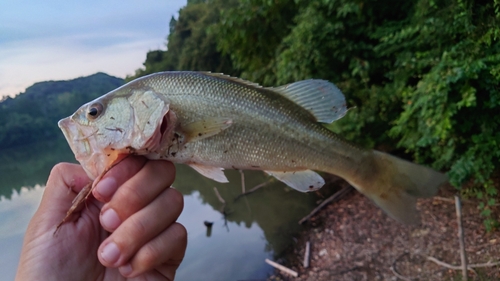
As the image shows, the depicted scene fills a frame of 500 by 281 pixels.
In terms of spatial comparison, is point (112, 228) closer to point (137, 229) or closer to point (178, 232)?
point (137, 229)


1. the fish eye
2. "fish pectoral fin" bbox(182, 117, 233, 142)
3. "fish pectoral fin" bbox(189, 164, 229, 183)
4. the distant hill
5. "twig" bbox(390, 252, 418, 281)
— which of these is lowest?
"twig" bbox(390, 252, 418, 281)

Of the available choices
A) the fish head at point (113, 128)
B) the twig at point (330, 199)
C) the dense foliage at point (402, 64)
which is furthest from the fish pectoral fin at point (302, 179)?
the twig at point (330, 199)

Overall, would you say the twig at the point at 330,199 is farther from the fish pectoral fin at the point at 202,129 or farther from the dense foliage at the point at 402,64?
the fish pectoral fin at the point at 202,129

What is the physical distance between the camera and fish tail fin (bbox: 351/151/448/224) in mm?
1770

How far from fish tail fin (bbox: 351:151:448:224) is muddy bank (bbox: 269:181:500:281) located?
10.1ft

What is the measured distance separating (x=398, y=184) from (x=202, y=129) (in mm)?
1160

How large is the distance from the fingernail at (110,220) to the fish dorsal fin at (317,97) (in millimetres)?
959

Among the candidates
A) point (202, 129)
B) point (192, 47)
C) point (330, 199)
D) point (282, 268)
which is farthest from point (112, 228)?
point (192, 47)

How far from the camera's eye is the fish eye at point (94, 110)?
1.40m

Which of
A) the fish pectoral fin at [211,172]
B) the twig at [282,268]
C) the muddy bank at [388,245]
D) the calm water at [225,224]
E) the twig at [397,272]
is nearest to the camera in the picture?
the fish pectoral fin at [211,172]

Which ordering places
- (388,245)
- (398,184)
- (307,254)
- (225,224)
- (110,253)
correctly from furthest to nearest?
(225,224) < (307,254) < (388,245) < (398,184) < (110,253)

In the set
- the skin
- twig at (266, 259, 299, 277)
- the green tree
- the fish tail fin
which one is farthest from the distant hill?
the green tree

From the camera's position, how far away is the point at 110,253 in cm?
137

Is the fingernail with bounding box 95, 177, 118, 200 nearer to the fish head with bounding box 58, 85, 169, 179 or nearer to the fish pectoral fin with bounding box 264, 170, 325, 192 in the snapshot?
the fish head with bounding box 58, 85, 169, 179
